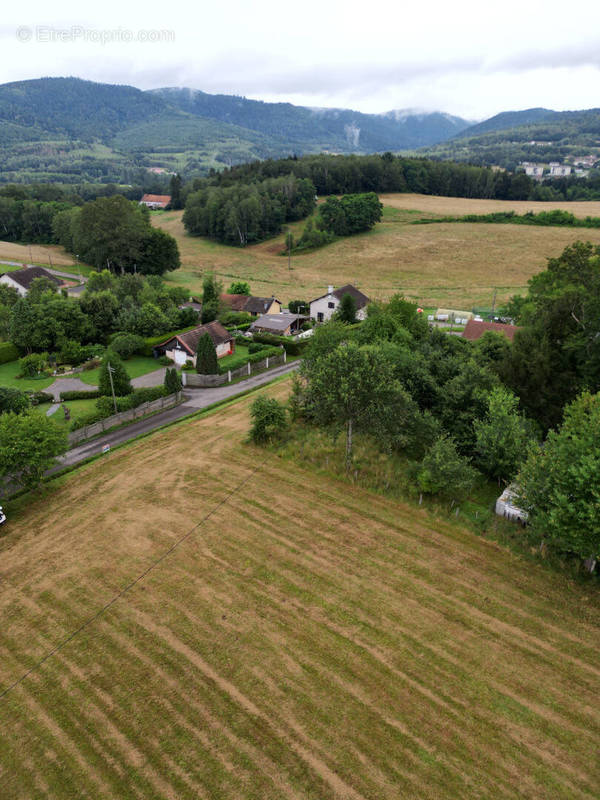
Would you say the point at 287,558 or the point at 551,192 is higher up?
the point at 551,192

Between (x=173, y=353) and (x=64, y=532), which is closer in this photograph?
(x=64, y=532)

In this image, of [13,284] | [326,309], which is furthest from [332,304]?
[13,284]

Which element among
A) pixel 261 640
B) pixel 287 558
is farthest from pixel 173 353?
pixel 261 640

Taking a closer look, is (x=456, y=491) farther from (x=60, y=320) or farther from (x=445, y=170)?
(x=445, y=170)

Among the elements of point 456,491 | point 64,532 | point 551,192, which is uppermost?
point 551,192

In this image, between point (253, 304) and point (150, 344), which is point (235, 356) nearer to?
point (150, 344)

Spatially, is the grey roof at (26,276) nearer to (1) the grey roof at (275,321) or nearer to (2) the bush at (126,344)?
(2) the bush at (126,344)
